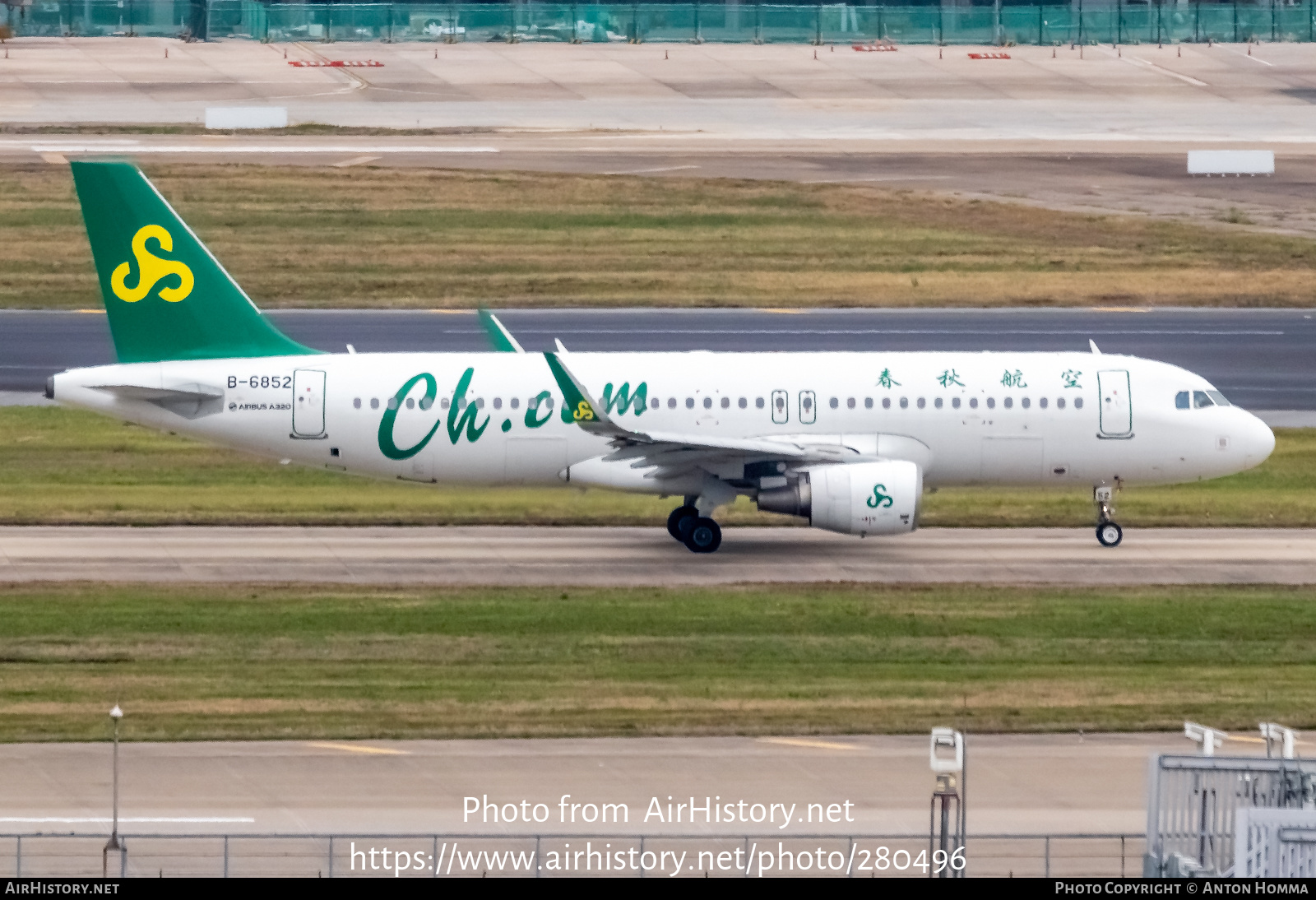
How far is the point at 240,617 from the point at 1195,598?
16.3 metres

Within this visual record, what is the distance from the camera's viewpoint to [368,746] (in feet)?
96.2

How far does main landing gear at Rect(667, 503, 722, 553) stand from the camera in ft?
140

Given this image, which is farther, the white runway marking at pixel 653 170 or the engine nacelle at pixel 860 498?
the white runway marking at pixel 653 170

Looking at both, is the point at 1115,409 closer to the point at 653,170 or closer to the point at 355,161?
the point at 653,170

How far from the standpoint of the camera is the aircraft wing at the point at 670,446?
4053 centimetres

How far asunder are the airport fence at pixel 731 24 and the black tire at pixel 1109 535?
306 feet

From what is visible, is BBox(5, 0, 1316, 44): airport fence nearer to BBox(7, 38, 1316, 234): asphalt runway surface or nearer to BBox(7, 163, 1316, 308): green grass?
BBox(7, 38, 1316, 234): asphalt runway surface

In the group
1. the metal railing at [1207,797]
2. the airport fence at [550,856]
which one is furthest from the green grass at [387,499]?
the metal railing at [1207,797]

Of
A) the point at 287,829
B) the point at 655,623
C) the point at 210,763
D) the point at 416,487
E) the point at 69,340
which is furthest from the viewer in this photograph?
the point at 69,340

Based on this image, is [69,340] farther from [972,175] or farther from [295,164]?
[972,175]

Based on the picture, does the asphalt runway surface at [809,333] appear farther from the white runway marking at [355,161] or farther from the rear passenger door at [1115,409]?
the white runway marking at [355,161]

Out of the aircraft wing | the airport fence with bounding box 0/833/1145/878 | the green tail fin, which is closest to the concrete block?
the aircraft wing

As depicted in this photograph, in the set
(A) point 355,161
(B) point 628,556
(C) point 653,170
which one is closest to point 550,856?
(B) point 628,556

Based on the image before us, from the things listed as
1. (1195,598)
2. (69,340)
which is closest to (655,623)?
(1195,598)
